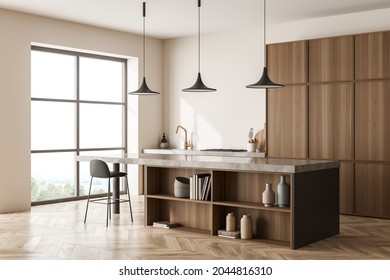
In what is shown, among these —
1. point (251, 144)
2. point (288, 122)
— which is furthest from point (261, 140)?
point (288, 122)

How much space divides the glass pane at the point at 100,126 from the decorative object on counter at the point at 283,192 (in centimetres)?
448

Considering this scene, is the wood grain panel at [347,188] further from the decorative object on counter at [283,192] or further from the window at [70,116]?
the window at [70,116]

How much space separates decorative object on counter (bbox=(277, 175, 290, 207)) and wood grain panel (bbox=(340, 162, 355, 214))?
2192 mm

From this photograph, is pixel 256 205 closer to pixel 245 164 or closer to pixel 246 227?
pixel 246 227

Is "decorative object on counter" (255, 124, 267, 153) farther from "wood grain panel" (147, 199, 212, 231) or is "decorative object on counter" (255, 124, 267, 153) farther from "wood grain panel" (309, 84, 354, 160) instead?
"wood grain panel" (147, 199, 212, 231)

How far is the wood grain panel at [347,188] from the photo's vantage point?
723cm

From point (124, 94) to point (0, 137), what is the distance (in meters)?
2.75

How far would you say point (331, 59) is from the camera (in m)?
7.32

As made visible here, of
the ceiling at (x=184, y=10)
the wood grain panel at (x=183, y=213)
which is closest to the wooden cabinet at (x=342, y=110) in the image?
the ceiling at (x=184, y=10)

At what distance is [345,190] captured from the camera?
732 centimetres

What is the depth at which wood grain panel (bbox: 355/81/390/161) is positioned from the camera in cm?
694

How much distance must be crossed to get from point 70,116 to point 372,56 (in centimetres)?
473
